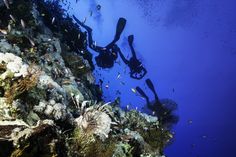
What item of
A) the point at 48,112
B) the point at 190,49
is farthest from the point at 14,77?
the point at 190,49

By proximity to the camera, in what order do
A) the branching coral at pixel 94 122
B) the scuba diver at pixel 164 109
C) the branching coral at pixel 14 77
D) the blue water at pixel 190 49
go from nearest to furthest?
the branching coral at pixel 14 77 → the branching coral at pixel 94 122 → the scuba diver at pixel 164 109 → the blue water at pixel 190 49

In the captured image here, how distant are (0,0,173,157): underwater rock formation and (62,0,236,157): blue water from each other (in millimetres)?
28799

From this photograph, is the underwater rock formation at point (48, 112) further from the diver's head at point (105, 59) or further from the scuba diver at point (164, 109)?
the scuba diver at point (164, 109)

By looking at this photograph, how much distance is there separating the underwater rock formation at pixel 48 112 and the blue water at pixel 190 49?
28.8m

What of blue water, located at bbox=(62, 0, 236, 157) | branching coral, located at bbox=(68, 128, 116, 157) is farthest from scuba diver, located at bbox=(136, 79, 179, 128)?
blue water, located at bbox=(62, 0, 236, 157)

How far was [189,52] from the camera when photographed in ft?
233

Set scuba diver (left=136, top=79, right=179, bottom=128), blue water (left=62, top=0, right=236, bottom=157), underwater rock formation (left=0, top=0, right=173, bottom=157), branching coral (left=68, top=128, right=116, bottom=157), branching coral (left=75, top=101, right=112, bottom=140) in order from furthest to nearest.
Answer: blue water (left=62, top=0, right=236, bottom=157) → scuba diver (left=136, top=79, right=179, bottom=128) → branching coral (left=75, top=101, right=112, bottom=140) → branching coral (left=68, top=128, right=116, bottom=157) → underwater rock formation (left=0, top=0, right=173, bottom=157)

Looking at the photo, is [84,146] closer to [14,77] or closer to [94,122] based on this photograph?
[94,122]

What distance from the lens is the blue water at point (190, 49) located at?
56844mm

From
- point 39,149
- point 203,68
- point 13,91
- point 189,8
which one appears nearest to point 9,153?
point 39,149

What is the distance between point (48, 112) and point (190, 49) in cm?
6704

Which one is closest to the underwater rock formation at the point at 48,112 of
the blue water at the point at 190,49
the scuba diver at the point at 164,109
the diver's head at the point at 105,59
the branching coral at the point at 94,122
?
the branching coral at the point at 94,122

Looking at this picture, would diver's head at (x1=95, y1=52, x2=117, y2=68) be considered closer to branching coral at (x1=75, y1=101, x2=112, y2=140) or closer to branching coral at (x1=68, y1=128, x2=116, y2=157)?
branching coral at (x1=75, y1=101, x2=112, y2=140)

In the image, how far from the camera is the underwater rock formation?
3.95m
